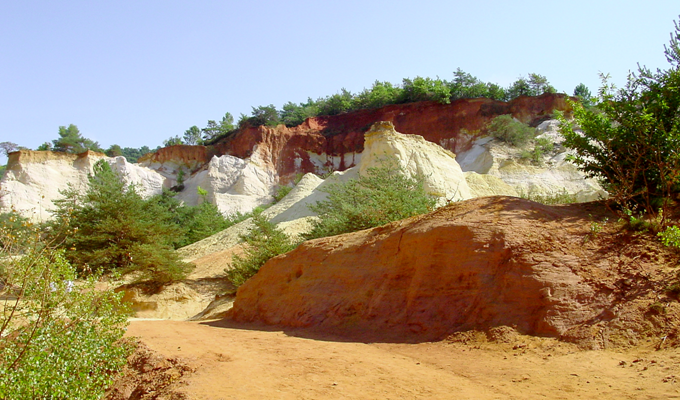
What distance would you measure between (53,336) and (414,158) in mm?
20893

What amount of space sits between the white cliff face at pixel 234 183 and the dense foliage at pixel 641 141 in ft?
111

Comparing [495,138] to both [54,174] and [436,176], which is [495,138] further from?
[54,174]

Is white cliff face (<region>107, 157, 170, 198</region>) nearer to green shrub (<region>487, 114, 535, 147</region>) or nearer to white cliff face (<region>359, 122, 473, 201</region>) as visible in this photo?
white cliff face (<region>359, 122, 473, 201</region>)

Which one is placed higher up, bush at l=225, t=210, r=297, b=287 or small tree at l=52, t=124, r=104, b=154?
small tree at l=52, t=124, r=104, b=154

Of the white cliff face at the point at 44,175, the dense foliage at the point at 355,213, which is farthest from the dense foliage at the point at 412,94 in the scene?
the dense foliage at the point at 355,213

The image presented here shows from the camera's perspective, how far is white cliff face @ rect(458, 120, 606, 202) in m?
27.2

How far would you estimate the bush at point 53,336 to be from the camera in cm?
423

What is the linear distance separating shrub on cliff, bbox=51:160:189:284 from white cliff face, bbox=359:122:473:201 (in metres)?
10.4

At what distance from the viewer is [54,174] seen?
36594mm

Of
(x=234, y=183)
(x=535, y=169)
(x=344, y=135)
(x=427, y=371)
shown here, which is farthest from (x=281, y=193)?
(x=427, y=371)

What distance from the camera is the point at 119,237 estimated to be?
16.9m

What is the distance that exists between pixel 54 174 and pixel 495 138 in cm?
3476

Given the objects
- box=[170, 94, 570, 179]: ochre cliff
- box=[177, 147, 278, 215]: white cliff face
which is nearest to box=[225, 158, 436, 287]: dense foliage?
box=[177, 147, 278, 215]: white cliff face

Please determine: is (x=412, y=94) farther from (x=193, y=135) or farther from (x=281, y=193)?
(x=193, y=135)
